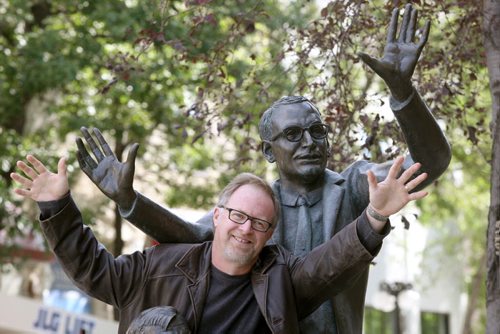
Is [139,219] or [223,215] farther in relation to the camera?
[139,219]

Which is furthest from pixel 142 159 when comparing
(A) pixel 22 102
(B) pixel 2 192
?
(B) pixel 2 192

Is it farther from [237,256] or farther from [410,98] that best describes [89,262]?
[410,98]

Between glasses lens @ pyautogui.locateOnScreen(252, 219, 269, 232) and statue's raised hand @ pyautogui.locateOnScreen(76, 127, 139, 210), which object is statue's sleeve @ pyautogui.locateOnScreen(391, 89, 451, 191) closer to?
glasses lens @ pyautogui.locateOnScreen(252, 219, 269, 232)

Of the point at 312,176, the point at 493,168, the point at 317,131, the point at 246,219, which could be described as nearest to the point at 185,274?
the point at 246,219

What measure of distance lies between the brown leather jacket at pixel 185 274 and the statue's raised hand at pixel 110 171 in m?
0.21

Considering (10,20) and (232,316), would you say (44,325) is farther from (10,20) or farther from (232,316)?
(232,316)

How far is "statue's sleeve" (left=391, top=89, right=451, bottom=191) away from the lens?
13.4 ft

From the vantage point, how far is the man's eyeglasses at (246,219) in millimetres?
3943

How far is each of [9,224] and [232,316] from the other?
37.3 feet

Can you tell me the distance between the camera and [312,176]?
4.33 metres

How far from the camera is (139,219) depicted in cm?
434

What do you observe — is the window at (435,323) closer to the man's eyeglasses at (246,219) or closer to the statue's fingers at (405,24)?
the statue's fingers at (405,24)

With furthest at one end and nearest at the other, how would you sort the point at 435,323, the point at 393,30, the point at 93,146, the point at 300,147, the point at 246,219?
the point at 435,323 → the point at 93,146 → the point at 300,147 → the point at 393,30 → the point at 246,219

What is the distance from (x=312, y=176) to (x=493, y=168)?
77.4 inches
